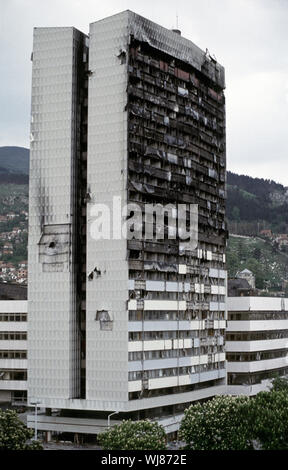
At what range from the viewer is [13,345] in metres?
135

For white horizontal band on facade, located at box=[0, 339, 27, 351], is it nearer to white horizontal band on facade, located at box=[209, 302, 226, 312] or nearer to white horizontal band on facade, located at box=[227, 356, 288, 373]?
white horizontal band on facade, located at box=[209, 302, 226, 312]

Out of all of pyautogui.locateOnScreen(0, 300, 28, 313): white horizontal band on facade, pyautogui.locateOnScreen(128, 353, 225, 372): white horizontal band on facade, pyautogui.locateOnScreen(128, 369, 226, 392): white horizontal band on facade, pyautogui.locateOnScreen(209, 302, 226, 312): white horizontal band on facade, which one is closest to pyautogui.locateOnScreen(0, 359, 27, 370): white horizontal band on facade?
pyautogui.locateOnScreen(0, 300, 28, 313): white horizontal band on facade

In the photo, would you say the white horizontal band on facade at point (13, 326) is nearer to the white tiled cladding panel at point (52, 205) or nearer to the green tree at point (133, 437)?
the white tiled cladding panel at point (52, 205)

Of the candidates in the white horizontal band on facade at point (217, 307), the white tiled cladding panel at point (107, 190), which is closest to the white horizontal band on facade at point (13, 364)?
the white tiled cladding panel at point (107, 190)

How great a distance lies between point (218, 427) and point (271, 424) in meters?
7.70

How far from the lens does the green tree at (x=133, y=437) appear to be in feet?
278

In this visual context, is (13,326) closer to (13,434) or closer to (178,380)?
(178,380)

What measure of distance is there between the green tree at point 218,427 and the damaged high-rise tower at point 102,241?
58.2 ft

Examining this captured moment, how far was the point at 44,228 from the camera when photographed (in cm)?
11631

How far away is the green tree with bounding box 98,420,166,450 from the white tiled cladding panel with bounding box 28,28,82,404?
2584 centimetres

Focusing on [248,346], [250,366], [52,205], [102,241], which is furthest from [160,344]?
[250,366]

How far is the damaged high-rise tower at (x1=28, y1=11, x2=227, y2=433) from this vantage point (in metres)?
111
